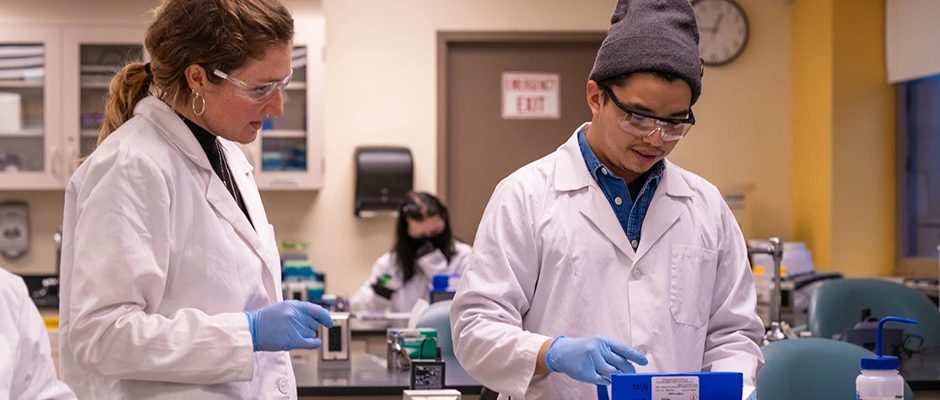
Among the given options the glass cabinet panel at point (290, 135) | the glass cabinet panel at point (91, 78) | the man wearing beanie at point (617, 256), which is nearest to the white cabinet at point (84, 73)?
the glass cabinet panel at point (91, 78)

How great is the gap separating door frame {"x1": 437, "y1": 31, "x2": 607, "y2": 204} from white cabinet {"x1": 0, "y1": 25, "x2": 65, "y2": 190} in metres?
2.02

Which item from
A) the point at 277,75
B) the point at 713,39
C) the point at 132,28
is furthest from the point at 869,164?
the point at 277,75

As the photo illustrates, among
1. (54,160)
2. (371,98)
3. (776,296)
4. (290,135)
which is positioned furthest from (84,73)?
(776,296)

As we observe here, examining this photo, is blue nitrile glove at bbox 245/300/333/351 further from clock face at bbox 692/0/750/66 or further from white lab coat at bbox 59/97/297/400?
clock face at bbox 692/0/750/66

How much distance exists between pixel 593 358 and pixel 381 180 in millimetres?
4055

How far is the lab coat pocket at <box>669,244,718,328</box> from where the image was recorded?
1676 millimetres

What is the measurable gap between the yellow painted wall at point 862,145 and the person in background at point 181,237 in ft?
13.9

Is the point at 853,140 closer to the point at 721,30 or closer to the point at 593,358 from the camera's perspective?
the point at 721,30

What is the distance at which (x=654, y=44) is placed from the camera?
1632 mm

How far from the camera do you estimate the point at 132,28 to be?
532cm

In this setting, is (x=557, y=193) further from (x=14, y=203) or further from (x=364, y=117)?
(x=14, y=203)

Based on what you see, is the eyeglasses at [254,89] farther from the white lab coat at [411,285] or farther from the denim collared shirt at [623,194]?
the white lab coat at [411,285]

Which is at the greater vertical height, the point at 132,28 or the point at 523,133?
the point at 132,28

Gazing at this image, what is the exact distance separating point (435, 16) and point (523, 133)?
32.9 inches
